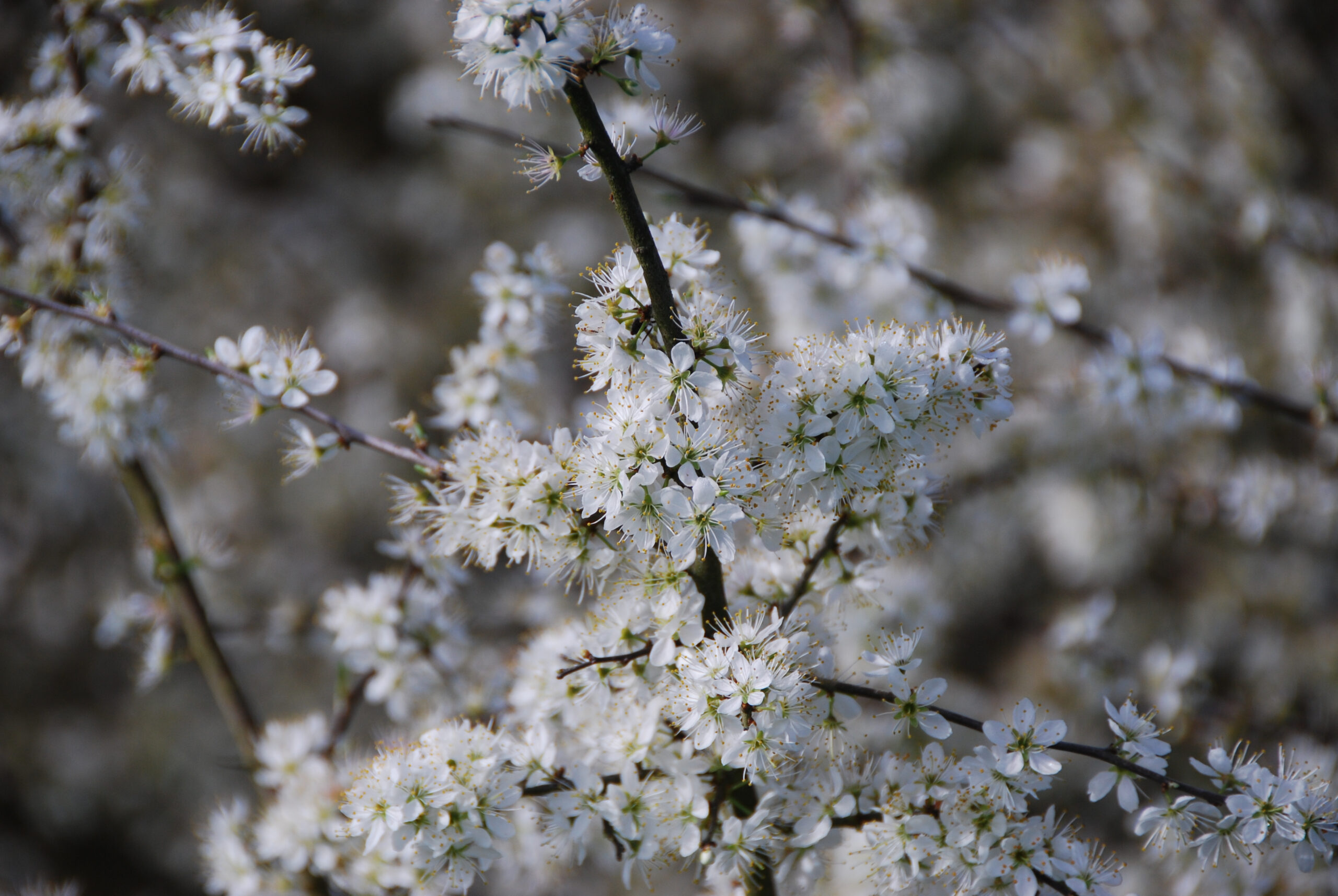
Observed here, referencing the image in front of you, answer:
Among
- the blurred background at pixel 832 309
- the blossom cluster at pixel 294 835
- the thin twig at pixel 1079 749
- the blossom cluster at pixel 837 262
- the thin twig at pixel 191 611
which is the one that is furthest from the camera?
the blurred background at pixel 832 309

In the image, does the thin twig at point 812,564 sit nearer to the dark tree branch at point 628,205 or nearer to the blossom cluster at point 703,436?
the blossom cluster at point 703,436

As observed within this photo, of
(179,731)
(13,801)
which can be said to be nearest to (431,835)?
(179,731)

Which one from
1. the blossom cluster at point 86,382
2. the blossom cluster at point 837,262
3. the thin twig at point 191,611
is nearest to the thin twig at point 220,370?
the blossom cluster at point 86,382

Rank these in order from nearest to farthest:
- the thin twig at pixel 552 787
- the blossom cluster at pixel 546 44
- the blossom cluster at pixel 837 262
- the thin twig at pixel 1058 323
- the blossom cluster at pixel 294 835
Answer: the blossom cluster at pixel 546 44, the thin twig at pixel 552 787, the blossom cluster at pixel 294 835, the thin twig at pixel 1058 323, the blossom cluster at pixel 837 262

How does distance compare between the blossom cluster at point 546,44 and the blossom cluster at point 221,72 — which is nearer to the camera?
the blossom cluster at point 546,44

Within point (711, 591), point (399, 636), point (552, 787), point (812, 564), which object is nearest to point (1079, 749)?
point (812, 564)

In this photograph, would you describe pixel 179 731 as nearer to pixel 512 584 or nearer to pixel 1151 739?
pixel 512 584
